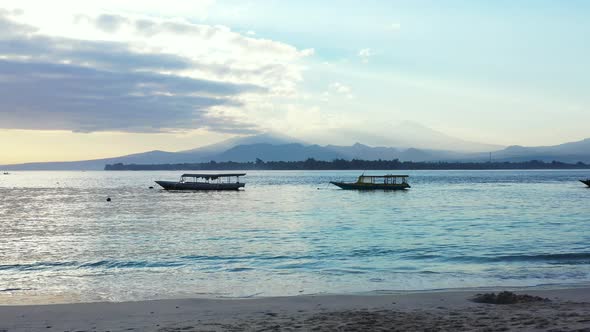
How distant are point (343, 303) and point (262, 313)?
8.58ft

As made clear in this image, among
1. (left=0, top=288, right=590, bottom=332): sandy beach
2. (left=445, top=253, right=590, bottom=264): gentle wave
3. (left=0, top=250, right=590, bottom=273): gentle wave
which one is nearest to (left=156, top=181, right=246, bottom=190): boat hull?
(left=0, top=250, right=590, bottom=273): gentle wave

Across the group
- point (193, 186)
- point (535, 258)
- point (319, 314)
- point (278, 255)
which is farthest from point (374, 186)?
point (319, 314)

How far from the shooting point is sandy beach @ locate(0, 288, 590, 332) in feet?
38.7

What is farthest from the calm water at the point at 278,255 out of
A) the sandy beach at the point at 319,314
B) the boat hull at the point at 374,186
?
the boat hull at the point at 374,186

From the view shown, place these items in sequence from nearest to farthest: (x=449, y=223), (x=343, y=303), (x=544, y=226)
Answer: (x=343, y=303) < (x=544, y=226) < (x=449, y=223)

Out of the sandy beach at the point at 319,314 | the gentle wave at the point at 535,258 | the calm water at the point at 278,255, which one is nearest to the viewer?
the sandy beach at the point at 319,314

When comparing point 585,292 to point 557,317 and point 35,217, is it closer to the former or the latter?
point 557,317

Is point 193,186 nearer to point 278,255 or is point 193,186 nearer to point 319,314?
point 278,255

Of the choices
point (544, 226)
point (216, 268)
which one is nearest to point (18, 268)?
point (216, 268)

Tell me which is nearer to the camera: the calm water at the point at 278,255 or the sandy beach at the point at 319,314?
the sandy beach at the point at 319,314

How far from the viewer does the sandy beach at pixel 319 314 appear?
11781 millimetres

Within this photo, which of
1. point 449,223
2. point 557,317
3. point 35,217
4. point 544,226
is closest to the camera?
point 557,317

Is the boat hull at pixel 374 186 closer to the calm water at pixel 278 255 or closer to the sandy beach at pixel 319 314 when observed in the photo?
the calm water at pixel 278 255

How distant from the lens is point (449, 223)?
44.5 meters
